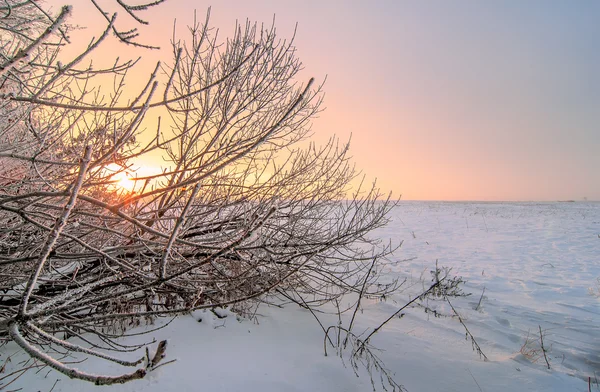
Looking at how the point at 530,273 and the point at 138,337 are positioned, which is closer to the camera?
the point at 138,337

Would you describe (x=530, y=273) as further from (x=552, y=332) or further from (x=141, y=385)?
(x=141, y=385)

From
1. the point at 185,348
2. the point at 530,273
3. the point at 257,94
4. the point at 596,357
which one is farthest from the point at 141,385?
the point at 530,273

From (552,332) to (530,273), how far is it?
3.08 m

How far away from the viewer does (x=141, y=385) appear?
219cm

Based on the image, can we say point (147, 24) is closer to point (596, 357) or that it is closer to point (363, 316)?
point (363, 316)

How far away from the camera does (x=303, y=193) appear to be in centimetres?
367

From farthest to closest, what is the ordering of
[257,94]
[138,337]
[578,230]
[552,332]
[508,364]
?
[578,230] → [552,332] → [257,94] → [138,337] → [508,364]

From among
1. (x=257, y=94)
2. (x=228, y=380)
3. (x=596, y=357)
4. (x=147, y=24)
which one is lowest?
(x=596, y=357)

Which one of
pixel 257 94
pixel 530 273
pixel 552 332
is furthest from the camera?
pixel 530 273

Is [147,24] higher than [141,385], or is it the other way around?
[147,24]

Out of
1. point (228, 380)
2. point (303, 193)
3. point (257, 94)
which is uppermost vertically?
point (257, 94)

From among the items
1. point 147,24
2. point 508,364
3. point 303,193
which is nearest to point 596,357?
point 508,364

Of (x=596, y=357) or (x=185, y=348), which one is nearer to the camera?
(x=185, y=348)

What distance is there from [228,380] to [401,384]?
126 centimetres
